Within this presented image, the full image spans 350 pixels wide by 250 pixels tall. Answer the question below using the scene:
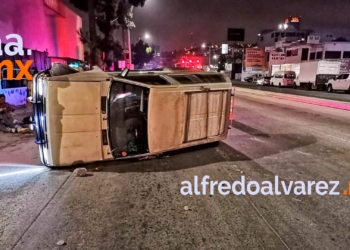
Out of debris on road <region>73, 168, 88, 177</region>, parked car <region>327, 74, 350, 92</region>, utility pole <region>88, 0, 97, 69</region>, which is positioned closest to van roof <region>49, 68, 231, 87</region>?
debris on road <region>73, 168, 88, 177</region>

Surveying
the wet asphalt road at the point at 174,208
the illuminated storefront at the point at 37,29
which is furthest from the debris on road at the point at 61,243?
the illuminated storefront at the point at 37,29

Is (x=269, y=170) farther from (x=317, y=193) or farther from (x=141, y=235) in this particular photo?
(x=141, y=235)

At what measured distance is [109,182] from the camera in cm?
505

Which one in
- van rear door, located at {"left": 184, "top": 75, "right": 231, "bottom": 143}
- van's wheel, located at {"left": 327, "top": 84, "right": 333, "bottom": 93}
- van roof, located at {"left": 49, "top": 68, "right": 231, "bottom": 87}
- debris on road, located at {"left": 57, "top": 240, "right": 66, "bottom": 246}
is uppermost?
van roof, located at {"left": 49, "top": 68, "right": 231, "bottom": 87}

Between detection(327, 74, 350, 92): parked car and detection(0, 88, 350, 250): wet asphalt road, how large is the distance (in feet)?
79.0

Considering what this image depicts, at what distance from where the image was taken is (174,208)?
4.08 metres

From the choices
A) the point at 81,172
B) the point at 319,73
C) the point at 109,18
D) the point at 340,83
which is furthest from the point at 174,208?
the point at 319,73

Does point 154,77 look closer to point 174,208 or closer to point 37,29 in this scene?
point 174,208

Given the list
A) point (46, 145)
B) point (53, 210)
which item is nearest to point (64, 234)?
point (53, 210)

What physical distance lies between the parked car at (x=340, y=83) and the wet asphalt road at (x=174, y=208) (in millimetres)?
24074

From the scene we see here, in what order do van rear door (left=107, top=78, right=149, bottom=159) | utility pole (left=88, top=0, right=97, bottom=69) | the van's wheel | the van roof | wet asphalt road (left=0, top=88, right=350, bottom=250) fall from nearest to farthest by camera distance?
wet asphalt road (left=0, top=88, right=350, bottom=250)
the van roof
van rear door (left=107, top=78, right=149, bottom=159)
utility pole (left=88, top=0, right=97, bottom=69)
the van's wheel

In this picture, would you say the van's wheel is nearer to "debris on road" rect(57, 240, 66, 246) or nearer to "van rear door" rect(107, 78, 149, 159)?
"van rear door" rect(107, 78, 149, 159)

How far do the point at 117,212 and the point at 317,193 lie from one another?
3203 millimetres

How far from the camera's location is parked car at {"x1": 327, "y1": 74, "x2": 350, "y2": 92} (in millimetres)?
27234
